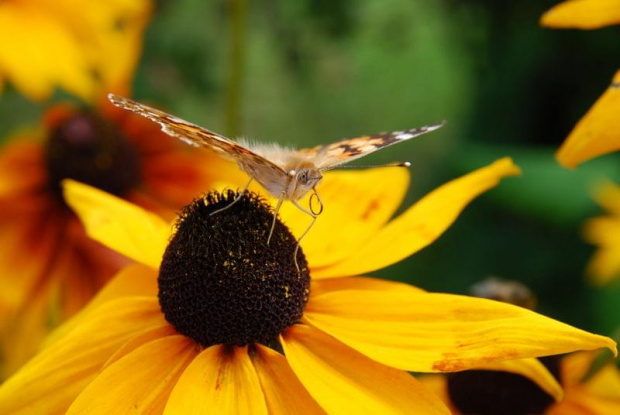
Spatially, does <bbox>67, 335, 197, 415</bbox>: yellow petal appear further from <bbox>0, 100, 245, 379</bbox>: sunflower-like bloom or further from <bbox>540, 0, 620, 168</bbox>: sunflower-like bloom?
<bbox>0, 100, 245, 379</bbox>: sunflower-like bloom

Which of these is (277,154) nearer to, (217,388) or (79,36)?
(217,388)

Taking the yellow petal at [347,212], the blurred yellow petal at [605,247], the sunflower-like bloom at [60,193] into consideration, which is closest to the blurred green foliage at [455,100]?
the blurred yellow petal at [605,247]

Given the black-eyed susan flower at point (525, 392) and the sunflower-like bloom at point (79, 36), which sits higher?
the sunflower-like bloom at point (79, 36)

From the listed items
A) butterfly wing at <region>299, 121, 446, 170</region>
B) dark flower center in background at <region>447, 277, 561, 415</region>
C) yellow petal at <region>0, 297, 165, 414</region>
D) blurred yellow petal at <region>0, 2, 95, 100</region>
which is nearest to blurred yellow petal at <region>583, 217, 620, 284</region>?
dark flower center in background at <region>447, 277, 561, 415</region>

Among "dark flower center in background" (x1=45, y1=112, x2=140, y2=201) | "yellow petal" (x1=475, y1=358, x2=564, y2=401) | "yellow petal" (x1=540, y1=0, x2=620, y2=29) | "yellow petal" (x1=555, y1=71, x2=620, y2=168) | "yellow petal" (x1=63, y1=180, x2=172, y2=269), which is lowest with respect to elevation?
"yellow petal" (x1=475, y1=358, x2=564, y2=401)

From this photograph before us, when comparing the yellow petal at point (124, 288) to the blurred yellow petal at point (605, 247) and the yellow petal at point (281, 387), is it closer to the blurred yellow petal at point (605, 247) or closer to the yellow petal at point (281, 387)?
the yellow petal at point (281, 387)

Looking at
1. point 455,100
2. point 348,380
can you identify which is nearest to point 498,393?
point 348,380

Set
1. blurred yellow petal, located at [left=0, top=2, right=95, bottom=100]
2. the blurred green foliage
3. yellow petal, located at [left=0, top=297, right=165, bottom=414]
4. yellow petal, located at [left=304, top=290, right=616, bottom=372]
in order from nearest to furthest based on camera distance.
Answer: yellow petal, located at [left=304, top=290, right=616, bottom=372], yellow petal, located at [left=0, top=297, right=165, bottom=414], blurred yellow petal, located at [left=0, top=2, right=95, bottom=100], the blurred green foliage

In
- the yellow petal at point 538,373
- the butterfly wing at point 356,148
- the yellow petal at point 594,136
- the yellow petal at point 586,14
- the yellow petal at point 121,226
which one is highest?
the yellow petal at point 586,14
